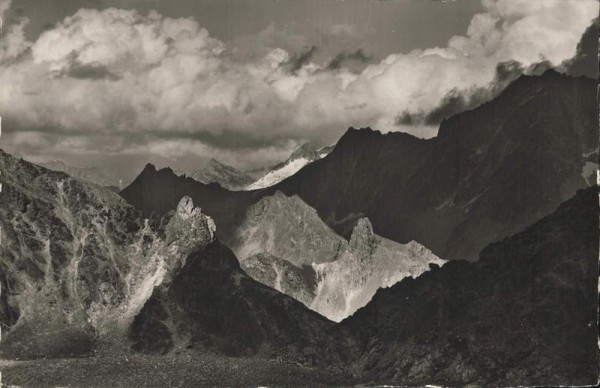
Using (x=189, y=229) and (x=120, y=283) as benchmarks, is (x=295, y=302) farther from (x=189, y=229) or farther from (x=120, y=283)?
(x=120, y=283)

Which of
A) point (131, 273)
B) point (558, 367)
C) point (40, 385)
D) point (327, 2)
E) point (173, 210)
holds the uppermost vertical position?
point (327, 2)

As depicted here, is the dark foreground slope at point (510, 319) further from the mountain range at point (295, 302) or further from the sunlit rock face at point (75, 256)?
the sunlit rock face at point (75, 256)

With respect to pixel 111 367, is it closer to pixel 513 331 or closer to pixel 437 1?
pixel 513 331

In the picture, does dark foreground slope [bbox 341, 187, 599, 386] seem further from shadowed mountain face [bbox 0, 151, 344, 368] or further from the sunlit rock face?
the sunlit rock face

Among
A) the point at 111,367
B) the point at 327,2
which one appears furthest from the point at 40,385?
the point at 327,2

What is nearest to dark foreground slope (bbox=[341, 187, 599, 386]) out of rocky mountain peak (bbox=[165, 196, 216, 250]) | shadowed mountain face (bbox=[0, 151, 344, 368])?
shadowed mountain face (bbox=[0, 151, 344, 368])
